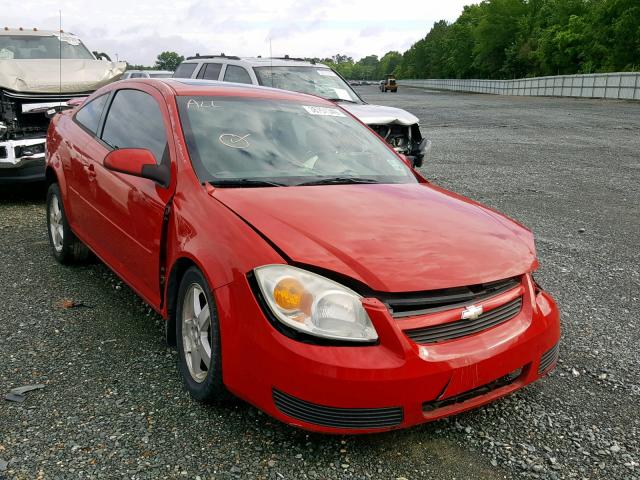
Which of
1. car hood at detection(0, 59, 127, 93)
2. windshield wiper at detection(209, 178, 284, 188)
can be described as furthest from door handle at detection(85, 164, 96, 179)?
car hood at detection(0, 59, 127, 93)

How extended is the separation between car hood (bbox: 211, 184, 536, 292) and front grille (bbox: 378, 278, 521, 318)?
1.7 inches

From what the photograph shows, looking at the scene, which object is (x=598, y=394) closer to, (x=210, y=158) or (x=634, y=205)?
(x=210, y=158)

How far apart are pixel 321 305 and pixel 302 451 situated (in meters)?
0.68

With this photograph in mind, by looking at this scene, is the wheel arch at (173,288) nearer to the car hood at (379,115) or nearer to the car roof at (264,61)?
the car hood at (379,115)

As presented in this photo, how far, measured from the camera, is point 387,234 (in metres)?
2.95

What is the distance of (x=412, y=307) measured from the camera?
2641 mm

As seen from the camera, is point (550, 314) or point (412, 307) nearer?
point (412, 307)

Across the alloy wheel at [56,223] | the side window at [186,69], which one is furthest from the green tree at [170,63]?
the alloy wheel at [56,223]

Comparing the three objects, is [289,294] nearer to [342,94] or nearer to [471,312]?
[471,312]

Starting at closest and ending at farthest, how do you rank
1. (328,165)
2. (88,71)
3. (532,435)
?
1. (532,435)
2. (328,165)
3. (88,71)

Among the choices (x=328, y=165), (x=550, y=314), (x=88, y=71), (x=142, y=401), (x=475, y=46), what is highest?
(x=475, y=46)

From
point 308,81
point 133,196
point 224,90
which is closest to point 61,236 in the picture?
point 133,196

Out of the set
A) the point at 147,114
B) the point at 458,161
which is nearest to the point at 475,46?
the point at 458,161

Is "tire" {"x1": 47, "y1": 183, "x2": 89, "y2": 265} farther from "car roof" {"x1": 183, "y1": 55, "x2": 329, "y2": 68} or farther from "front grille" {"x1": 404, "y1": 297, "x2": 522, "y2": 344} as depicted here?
"car roof" {"x1": 183, "y1": 55, "x2": 329, "y2": 68}
